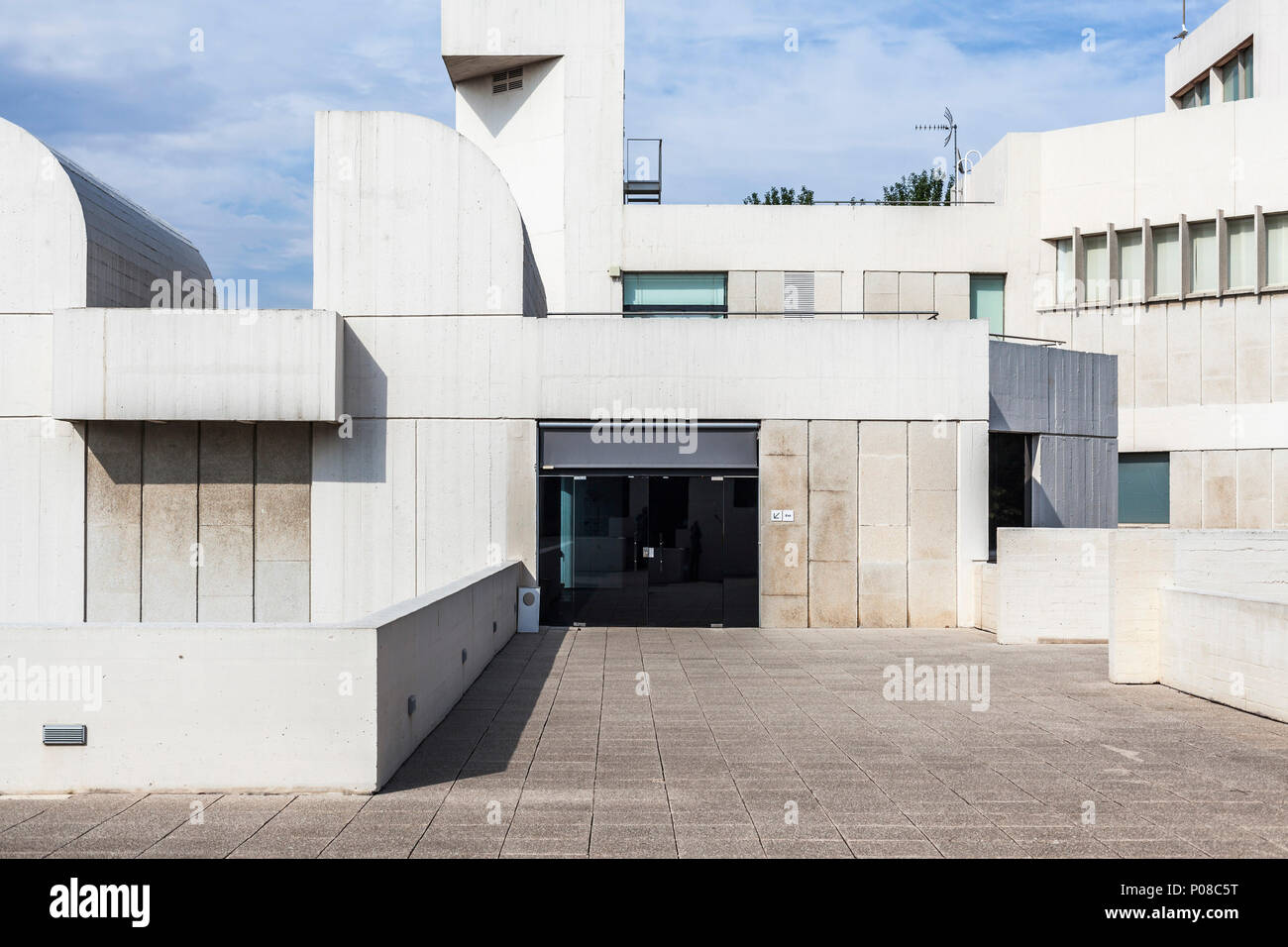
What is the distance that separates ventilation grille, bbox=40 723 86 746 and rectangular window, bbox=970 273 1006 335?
23.9m

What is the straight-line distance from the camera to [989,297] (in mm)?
27875

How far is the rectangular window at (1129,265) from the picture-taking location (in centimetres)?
2739

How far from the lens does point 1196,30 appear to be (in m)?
35.7

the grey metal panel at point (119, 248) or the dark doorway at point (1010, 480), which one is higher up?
the grey metal panel at point (119, 248)

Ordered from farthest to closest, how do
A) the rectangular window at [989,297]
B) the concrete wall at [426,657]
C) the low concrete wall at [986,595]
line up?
the rectangular window at [989,297] → the low concrete wall at [986,595] → the concrete wall at [426,657]

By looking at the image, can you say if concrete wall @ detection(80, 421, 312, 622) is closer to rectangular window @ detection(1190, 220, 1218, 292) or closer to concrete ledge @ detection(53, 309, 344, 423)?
concrete ledge @ detection(53, 309, 344, 423)

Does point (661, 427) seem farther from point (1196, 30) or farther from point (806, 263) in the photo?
point (1196, 30)

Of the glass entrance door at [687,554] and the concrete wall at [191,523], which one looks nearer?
the concrete wall at [191,523]

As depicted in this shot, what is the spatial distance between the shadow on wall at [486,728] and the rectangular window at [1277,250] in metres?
20.5

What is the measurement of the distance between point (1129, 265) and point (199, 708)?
2553 cm

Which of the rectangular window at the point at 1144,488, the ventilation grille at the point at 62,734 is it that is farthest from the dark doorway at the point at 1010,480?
the ventilation grille at the point at 62,734

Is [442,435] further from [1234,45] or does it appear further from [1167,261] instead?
[1234,45]

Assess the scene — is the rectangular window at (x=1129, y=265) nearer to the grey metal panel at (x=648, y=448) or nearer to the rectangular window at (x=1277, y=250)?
the rectangular window at (x=1277, y=250)

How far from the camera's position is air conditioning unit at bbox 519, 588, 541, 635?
1895 cm
